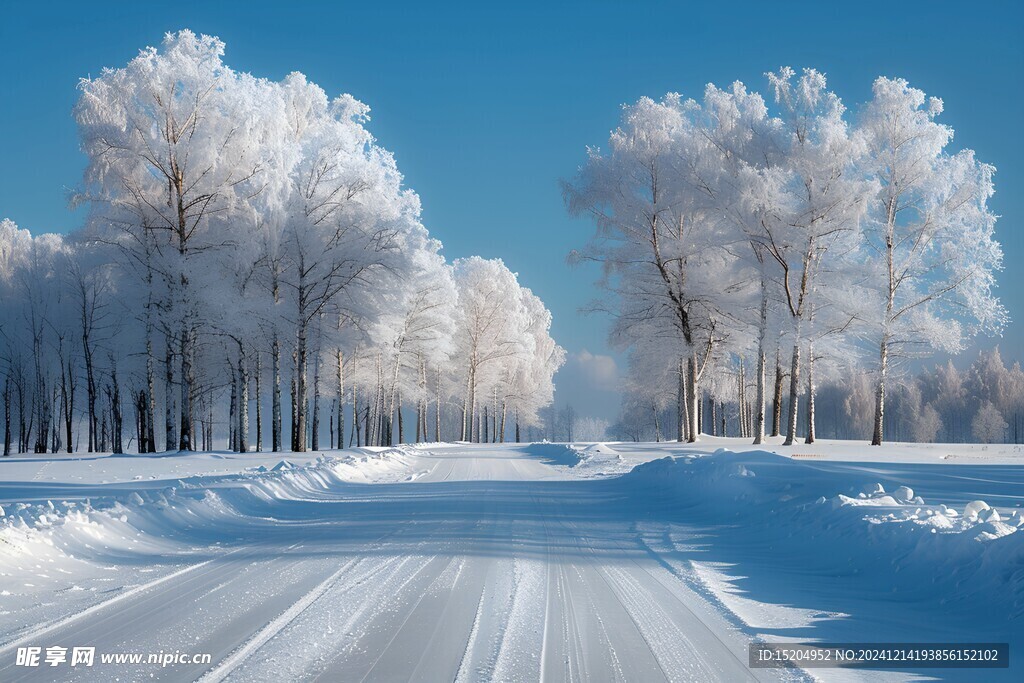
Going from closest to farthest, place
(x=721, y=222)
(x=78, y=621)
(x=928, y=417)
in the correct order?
(x=78, y=621) → (x=721, y=222) → (x=928, y=417)

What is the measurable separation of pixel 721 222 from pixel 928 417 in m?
73.3

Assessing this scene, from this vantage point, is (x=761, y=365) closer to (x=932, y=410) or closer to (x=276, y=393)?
(x=276, y=393)

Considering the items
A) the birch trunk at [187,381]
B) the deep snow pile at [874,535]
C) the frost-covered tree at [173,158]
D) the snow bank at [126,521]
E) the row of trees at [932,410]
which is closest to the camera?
the deep snow pile at [874,535]

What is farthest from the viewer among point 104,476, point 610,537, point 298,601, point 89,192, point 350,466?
point 89,192

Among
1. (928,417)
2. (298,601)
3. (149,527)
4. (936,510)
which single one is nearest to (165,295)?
(149,527)

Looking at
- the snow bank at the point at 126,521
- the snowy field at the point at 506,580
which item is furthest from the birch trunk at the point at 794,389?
the snow bank at the point at 126,521

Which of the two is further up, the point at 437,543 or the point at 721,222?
the point at 721,222

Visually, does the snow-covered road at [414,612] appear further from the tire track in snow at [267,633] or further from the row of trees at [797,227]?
the row of trees at [797,227]

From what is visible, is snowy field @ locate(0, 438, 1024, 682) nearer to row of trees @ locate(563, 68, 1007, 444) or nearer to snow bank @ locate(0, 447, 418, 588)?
snow bank @ locate(0, 447, 418, 588)

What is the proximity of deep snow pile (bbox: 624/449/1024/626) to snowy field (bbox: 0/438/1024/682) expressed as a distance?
0.03 meters

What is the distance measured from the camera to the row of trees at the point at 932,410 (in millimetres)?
78312

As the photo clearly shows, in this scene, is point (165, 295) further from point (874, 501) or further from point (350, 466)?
point (874, 501)

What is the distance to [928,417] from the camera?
84438 mm

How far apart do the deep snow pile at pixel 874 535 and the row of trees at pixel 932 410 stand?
200 ft
